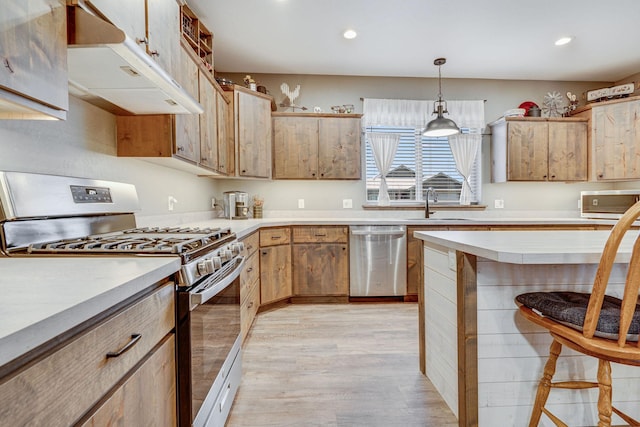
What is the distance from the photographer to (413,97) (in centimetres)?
406

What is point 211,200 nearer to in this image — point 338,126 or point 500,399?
point 338,126

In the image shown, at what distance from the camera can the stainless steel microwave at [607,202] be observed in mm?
3355

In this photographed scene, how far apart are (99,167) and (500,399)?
232 cm

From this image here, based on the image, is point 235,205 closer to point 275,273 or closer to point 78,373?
point 275,273

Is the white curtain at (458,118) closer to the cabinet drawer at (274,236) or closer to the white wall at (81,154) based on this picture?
the cabinet drawer at (274,236)

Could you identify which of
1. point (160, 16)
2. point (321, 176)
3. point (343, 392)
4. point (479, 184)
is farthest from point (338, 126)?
point (343, 392)

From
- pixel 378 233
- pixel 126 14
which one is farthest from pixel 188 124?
pixel 378 233

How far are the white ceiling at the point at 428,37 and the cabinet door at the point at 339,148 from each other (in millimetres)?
695

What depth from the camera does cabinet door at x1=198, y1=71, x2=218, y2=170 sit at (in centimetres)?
245

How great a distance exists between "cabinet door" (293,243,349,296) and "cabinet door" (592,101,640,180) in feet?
10.6

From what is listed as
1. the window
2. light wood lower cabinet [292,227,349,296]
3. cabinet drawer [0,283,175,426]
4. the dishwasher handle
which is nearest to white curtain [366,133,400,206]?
the window

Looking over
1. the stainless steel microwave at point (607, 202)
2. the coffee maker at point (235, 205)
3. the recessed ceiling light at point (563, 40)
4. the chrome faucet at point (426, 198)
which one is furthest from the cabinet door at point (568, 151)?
the coffee maker at point (235, 205)

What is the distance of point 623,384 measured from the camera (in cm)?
152

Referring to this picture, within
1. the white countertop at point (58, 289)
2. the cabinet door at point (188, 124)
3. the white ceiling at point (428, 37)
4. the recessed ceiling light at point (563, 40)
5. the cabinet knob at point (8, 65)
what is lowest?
the white countertop at point (58, 289)
